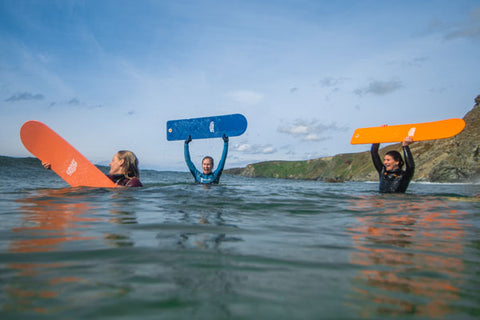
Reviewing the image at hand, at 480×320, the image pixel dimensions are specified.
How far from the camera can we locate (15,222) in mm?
3816

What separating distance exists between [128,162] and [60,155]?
2.25 m

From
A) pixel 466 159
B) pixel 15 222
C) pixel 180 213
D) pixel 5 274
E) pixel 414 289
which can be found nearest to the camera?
pixel 414 289

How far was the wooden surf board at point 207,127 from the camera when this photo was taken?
11383mm

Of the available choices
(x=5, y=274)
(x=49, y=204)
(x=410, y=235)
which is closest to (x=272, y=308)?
(x=5, y=274)

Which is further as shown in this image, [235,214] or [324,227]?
[235,214]

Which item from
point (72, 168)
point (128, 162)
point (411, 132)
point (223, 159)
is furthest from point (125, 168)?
point (411, 132)

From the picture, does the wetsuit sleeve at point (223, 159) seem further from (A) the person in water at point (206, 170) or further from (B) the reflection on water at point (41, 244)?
(B) the reflection on water at point (41, 244)

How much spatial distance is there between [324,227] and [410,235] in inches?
37.0

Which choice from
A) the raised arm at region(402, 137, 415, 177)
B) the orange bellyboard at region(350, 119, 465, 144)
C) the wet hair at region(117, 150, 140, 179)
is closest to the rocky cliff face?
the orange bellyboard at region(350, 119, 465, 144)

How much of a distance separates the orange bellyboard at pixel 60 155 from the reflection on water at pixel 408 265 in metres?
7.04

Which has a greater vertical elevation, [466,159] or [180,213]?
[466,159]

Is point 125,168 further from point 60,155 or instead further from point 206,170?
point 206,170

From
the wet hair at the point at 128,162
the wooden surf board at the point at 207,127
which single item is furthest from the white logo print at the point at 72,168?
the wooden surf board at the point at 207,127

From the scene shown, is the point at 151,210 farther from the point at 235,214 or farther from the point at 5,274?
the point at 5,274
